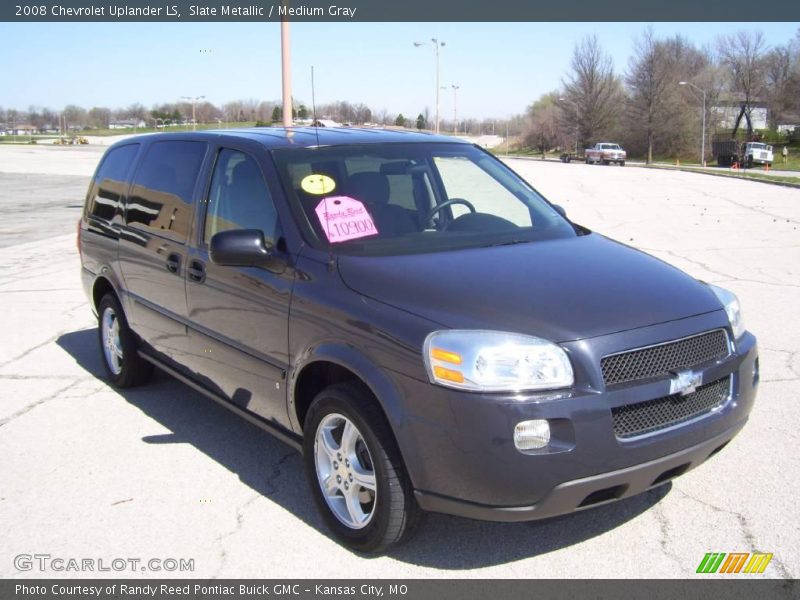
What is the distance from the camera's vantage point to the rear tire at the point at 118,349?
558 cm

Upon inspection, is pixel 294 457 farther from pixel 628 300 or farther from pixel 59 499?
pixel 628 300

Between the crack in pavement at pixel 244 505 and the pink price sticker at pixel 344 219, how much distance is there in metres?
1.40

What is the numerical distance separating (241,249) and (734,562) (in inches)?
102

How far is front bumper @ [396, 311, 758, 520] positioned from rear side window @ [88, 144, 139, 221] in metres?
3.44

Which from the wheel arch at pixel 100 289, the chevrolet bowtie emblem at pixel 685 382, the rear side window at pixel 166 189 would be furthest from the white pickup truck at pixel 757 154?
the chevrolet bowtie emblem at pixel 685 382

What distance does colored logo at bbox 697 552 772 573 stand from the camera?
129 inches

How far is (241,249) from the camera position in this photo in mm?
3670

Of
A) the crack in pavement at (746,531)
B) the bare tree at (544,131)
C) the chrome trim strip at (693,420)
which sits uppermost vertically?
the bare tree at (544,131)

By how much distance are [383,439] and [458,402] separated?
441 mm

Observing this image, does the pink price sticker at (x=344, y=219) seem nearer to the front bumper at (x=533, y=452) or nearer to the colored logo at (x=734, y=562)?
the front bumper at (x=533, y=452)

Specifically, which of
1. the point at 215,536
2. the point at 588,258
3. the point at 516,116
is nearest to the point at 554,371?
the point at 588,258

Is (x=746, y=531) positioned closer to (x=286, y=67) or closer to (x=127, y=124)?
(x=286, y=67)

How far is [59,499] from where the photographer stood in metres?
4.04
